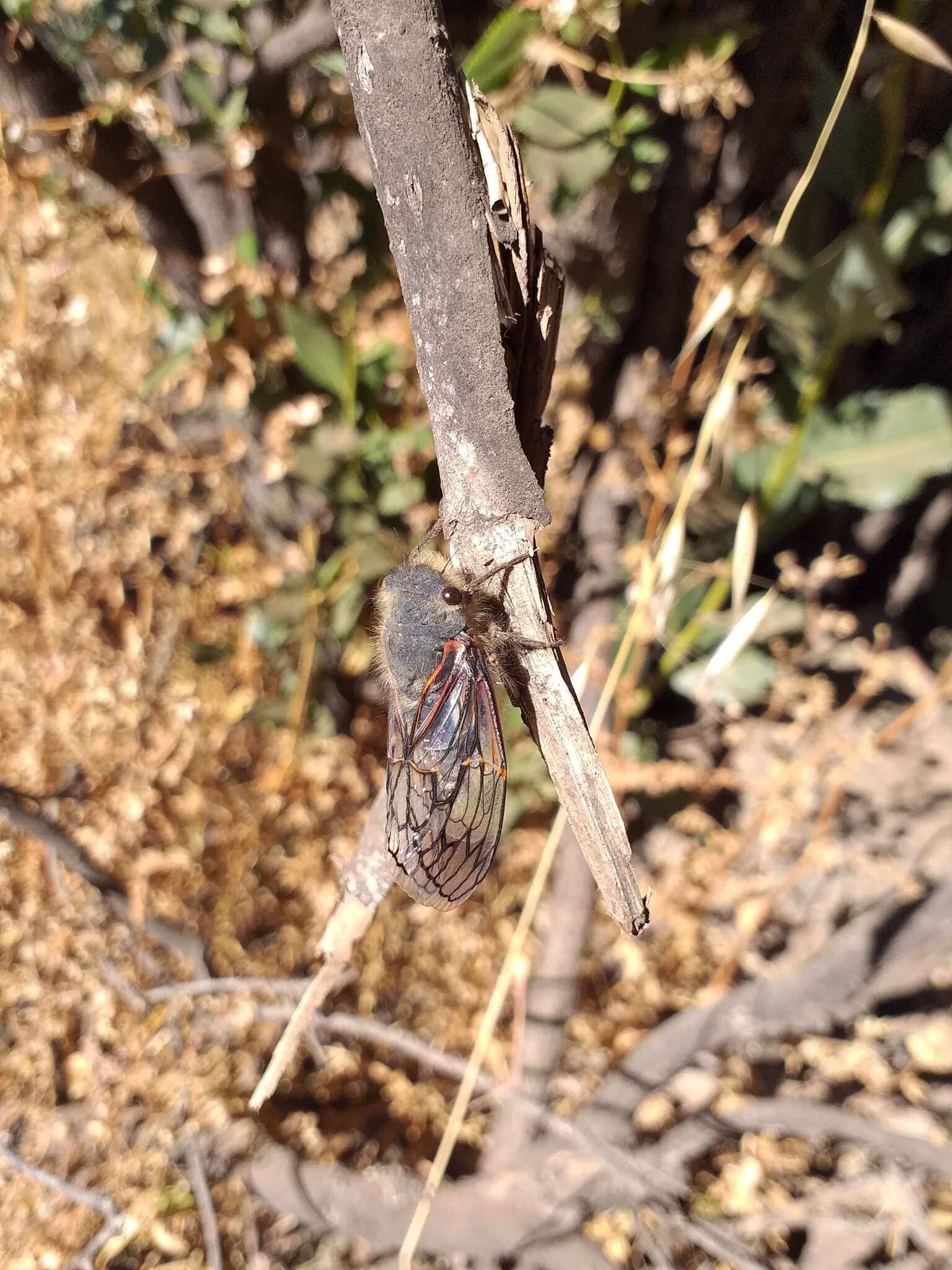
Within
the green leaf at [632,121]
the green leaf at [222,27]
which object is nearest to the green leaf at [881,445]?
the green leaf at [632,121]

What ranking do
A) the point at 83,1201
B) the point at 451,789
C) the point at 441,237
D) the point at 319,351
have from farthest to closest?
the point at 319,351 → the point at 83,1201 → the point at 451,789 → the point at 441,237

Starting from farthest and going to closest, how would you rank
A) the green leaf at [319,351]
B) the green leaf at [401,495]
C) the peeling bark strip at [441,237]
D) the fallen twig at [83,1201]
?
the green leaf at [401,495]
the green leaf at [319,351]
the fallen twig at [83,1201]
the peeling bark strip at [441,237]

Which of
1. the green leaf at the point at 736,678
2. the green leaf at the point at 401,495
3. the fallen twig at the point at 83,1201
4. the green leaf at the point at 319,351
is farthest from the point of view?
the green leaf at the point at 736,678

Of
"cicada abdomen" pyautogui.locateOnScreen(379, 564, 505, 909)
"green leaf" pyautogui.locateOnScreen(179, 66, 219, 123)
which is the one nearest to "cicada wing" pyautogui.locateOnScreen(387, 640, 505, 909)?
"cicada abdomen" pyautogui.locateOnScreen(379, 564, 505, 909)

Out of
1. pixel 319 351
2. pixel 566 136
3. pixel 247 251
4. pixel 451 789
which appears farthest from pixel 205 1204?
pixel 566 136

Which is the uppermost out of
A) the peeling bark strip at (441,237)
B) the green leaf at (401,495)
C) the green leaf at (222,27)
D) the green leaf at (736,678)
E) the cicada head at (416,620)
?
the green leaf at (222,27)

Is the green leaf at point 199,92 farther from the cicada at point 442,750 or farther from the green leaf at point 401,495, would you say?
the cicada at point 442,750

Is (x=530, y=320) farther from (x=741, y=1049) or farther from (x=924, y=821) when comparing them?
(x=924, y=821)

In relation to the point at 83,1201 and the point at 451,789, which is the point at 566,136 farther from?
the point at 83,1201
